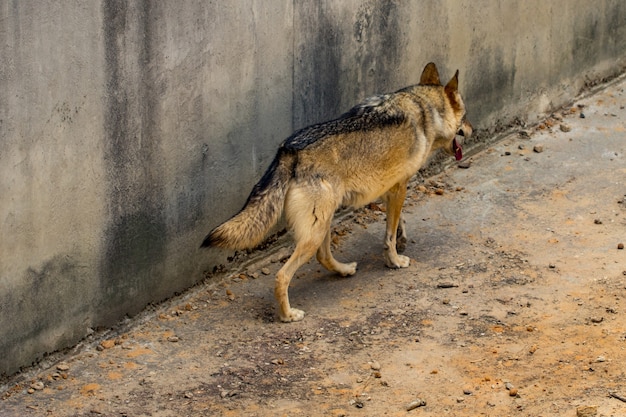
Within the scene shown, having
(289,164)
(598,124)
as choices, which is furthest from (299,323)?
(598,124)

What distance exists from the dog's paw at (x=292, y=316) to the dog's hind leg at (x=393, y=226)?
1188mm

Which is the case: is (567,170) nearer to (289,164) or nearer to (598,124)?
(598,124)

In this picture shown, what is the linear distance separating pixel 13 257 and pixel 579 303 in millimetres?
4248

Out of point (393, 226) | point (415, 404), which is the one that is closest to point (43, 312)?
point (415, 404)

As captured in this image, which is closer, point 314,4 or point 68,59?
point 68,59

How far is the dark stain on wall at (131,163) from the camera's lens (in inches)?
312

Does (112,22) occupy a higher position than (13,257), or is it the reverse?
(112,22)

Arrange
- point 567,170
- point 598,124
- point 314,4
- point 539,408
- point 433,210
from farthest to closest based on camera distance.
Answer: point 598,124
point 567,170
point 433,210
point 314,4
point 539,408

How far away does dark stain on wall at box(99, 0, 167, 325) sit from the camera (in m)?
7.92

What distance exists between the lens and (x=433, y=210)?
1052cm

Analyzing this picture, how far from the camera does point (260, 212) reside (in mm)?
8242

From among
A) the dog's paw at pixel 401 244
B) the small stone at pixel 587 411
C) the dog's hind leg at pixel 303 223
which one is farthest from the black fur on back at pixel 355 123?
the small stone at pixel 587 411

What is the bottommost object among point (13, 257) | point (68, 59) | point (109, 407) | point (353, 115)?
point (109, 407)

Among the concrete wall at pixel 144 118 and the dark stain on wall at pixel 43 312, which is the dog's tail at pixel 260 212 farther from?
the dark stain on wall at pixel 43 312
